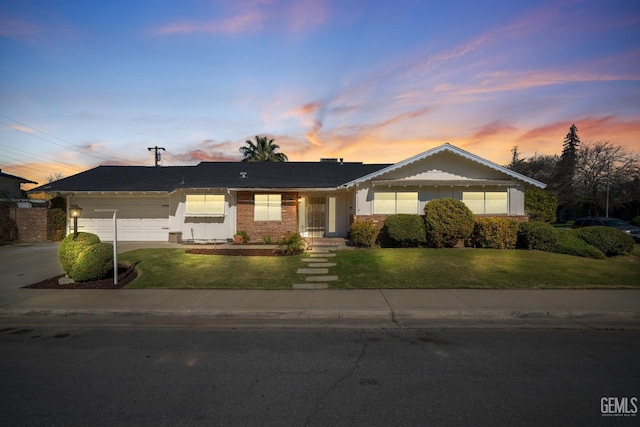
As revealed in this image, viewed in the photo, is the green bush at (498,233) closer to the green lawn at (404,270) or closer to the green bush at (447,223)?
the green bush at (447,223)

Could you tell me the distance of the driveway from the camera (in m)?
9.05

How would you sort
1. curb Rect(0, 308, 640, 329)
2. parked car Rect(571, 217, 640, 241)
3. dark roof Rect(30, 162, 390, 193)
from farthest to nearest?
parked car Rect(571, 217, 640, 241) < dark roof Rect(30, 162, 390, 193) < curb Rect(0, 308, 640, 329)

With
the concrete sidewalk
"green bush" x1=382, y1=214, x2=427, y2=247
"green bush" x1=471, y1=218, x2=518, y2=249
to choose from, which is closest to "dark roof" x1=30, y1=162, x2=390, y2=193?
"green bush" x1=382, y1=214, x2=427, y2=247

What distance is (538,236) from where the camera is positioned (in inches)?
506

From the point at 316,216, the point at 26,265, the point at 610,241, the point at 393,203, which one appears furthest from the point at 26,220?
the point at 610,241

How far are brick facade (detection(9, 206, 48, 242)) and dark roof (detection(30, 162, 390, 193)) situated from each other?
1.29 meters

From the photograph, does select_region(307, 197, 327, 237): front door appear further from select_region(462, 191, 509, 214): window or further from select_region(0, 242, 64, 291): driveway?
select_region(0, 242, 64, 291): driveway

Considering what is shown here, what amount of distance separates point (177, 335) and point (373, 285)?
4.77 meters

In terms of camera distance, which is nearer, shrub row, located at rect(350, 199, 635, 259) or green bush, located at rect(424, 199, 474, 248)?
shrub row, located at rect(350, 199, 635, 259)

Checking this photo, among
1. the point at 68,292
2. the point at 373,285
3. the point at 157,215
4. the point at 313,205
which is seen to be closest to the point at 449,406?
the point at 373,285

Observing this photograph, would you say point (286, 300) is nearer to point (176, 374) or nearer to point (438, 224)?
point (176, 374)

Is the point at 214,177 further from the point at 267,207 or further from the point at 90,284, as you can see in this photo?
the point at 90,284

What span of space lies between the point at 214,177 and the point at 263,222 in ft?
14.5

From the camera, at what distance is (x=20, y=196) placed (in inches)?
1139
